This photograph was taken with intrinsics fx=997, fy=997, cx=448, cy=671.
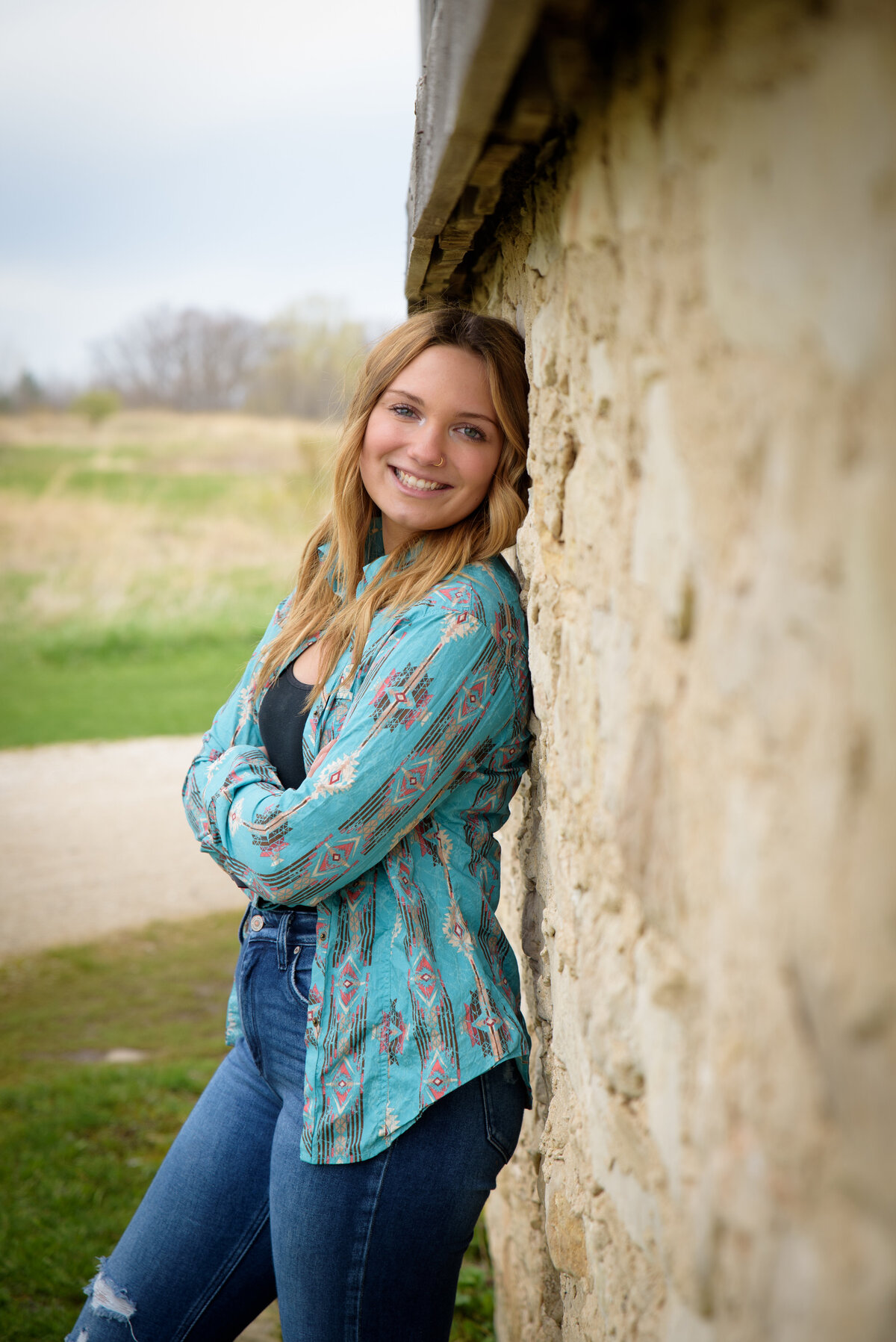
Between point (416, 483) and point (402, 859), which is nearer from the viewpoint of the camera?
point (402, 859)

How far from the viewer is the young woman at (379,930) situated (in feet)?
5.02

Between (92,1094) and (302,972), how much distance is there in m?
2.90

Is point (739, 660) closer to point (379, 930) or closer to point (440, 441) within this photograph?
point (379, 930)

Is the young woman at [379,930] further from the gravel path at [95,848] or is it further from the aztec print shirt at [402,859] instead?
the gravel path at [95,848]

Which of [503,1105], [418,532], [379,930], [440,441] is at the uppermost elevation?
[440,441]

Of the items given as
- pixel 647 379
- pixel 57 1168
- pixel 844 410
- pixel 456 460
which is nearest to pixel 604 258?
pixel 647 379

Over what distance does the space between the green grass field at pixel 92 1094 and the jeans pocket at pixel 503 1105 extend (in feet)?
5.54

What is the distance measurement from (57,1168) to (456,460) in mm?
3135

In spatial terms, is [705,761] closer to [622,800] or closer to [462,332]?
[622,800]

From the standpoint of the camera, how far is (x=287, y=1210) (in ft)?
5.15

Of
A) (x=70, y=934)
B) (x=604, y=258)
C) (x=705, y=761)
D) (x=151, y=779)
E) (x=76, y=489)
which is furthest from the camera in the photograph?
(x=76, y=489)

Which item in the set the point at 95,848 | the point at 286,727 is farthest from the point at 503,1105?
the point at 95,848

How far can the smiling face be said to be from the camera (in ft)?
6.13

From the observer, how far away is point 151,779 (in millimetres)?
8406
